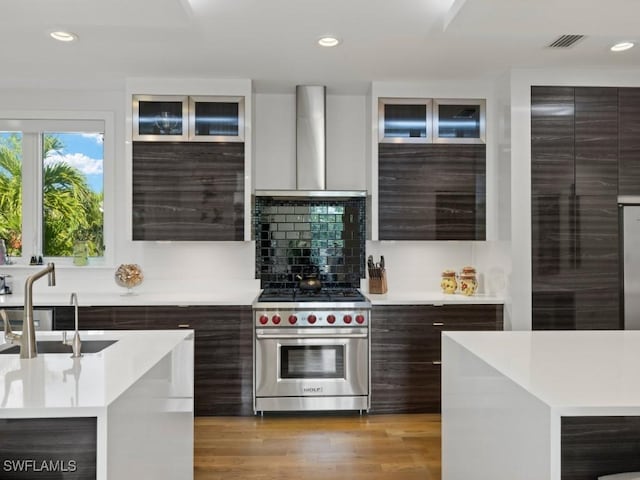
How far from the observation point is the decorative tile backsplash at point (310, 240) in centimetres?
426

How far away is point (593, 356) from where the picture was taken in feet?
6.18

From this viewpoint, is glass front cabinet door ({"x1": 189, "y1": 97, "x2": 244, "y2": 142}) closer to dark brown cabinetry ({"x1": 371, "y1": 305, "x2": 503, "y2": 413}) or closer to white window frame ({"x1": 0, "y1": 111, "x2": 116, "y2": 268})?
white window frame ({"x1": 0, "y1": 111, "x2": 116, "y2": 268})

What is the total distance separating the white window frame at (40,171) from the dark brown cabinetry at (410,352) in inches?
91.7

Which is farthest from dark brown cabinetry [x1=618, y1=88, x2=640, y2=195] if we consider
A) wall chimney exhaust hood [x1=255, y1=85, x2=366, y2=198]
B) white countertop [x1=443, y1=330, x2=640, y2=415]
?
wall chimney exhaust hood [x1=255, y1=85, x2=366, y2=198]

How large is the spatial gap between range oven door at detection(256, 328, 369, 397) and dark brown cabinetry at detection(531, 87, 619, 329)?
133 cm

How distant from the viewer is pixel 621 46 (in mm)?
3172

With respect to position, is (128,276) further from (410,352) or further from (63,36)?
(410,352)

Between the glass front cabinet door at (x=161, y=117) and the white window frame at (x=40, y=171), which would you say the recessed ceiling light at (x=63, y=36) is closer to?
the glass front cabinet door at (x=161, y=117)

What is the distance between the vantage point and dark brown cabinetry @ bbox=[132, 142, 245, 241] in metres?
3.77

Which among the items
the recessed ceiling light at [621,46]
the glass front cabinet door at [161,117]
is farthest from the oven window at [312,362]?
the recessed ceiling light at [621,46]

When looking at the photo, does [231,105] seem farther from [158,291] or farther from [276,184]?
[158,291]

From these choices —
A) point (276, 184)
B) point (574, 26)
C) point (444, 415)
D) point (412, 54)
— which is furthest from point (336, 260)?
point (574, 26)

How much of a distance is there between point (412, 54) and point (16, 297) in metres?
3.41

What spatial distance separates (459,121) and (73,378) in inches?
131
